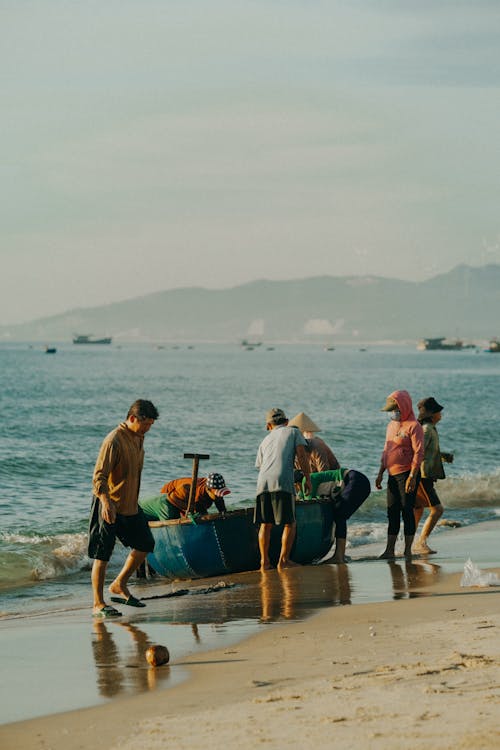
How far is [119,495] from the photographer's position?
952 cm

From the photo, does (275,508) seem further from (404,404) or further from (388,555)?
(388,555)

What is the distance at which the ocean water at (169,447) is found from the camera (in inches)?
599

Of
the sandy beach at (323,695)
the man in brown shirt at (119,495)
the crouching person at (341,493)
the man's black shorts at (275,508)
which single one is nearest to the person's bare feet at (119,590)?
the man in brown shirt at (119,495)

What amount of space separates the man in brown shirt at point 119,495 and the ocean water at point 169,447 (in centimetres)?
198

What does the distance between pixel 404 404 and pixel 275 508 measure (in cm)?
175

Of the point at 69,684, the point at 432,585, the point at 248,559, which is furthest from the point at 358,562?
the point at 69,684

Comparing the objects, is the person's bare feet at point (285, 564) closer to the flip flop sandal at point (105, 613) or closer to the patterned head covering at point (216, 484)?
the patterned head covering at point (216, 484)

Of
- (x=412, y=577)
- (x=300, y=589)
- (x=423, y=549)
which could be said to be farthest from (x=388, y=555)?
(x=300, y=589)

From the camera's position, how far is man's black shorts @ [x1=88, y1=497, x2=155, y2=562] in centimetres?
956


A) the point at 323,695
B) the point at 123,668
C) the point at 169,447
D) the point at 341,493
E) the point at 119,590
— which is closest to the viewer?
the point at 323,695

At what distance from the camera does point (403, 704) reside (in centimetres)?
610

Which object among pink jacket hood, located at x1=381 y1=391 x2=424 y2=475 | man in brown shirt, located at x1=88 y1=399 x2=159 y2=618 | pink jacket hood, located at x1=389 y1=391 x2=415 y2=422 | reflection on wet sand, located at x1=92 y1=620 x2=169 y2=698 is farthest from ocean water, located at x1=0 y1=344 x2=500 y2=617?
pink jacket hood, located at x1=389 y1=391 x2=415 y2=422

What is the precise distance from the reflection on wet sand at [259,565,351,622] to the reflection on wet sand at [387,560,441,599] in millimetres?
455

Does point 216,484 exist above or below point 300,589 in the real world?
above
